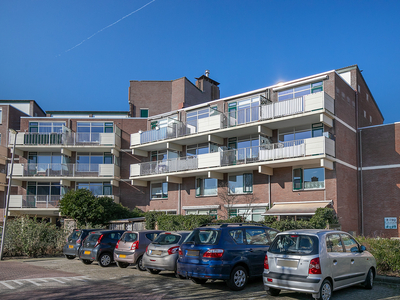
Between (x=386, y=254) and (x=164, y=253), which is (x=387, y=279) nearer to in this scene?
(x=386, y=254)

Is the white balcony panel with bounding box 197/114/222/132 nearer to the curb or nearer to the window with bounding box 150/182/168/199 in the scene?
the window with bounding box 150/182/168/199

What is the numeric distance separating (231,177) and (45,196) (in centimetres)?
1800

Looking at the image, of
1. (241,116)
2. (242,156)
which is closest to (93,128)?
(241,116)

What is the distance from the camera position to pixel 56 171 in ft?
120

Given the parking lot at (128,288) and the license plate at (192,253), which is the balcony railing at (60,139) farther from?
the license plate at (192,253)

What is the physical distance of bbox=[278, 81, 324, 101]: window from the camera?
25.7 meters

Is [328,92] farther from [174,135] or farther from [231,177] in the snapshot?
[174,135]

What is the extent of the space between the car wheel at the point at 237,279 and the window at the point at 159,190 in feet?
74.1

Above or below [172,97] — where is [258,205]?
below

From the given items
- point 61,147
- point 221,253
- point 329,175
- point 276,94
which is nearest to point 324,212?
point 329,175

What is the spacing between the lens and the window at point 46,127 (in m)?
38.0

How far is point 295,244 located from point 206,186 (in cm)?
2084

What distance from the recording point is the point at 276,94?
90.8 ft

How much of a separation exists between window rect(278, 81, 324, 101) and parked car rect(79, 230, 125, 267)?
15.1 metres
